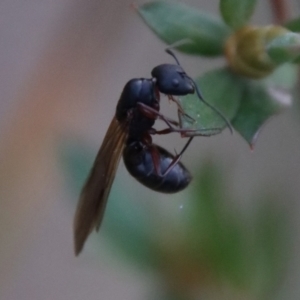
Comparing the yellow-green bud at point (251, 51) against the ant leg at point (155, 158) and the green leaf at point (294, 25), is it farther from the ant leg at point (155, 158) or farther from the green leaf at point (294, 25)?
the ant leg at point (155, 158)

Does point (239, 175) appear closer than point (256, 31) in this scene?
No

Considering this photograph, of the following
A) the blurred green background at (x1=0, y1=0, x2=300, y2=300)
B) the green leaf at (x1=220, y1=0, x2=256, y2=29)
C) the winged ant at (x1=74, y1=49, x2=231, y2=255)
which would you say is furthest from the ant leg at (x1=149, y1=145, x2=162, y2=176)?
the green leaf at (x1=220, y1=0, x2=256, y2=29)

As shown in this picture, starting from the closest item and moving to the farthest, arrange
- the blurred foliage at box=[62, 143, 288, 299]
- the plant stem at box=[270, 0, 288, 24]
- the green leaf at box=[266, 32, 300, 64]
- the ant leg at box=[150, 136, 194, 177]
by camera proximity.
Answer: the green leaf at box=[266, 32, 300, 64], the plant stem at box=[270, 0, 288, 24], the ant leg at box=[150, 136, 194, 177], the blurred foliage at box=[62, 143, 288, 299]

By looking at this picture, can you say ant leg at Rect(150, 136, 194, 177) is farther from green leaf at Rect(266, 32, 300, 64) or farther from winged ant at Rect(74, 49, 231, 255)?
green leaf at Rect(266, 32, 300, 64)

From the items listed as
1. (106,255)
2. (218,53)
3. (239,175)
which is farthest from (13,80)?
(218,53)

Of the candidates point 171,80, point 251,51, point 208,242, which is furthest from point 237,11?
point 208,242

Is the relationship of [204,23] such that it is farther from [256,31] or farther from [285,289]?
[285,289]

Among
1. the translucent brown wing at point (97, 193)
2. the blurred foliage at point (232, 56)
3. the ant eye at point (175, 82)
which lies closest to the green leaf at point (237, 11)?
the blurred foliage at point (232, 56)
